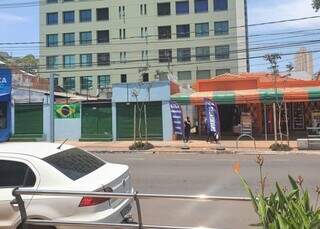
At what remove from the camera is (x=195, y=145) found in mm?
31219

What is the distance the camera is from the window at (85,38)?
3433 inches

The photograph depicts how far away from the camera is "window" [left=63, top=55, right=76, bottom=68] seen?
88.6m

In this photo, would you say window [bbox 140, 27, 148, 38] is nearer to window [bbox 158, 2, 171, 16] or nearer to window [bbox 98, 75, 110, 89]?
window [bbox 158, 2, 171, 16]

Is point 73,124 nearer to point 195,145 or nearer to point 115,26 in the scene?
point 195,145

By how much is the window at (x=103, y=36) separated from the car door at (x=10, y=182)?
8033cm

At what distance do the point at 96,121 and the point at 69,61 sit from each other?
2148 inches

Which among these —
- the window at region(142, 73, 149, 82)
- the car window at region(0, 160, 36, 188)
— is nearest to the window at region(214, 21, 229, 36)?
the window at region(142, 73, 149, 82)

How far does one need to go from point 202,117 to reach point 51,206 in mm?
31747

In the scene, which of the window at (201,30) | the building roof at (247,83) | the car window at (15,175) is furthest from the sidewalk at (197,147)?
the window at (201,30)

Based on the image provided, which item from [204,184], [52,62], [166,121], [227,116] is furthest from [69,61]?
[204,184]

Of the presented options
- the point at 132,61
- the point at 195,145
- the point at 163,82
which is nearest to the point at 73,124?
the point at 163,82

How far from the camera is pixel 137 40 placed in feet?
283

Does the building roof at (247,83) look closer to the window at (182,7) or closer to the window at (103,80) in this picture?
the window at (182,7)

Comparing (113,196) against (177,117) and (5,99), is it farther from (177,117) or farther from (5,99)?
(5,99)
